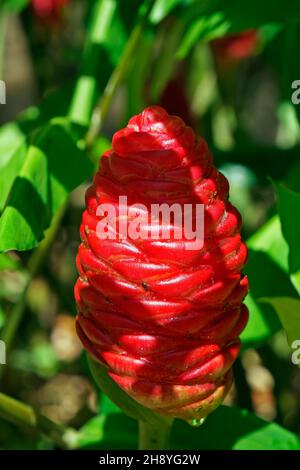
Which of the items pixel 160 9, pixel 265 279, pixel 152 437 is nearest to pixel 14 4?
pixel 160 9

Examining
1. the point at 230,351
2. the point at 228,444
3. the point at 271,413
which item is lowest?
the point at 271,413

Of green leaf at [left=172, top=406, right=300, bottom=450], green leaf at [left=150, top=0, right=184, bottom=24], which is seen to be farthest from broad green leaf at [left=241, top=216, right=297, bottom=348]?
green leaf at [left=150, top=0, right=184, bottom=24]

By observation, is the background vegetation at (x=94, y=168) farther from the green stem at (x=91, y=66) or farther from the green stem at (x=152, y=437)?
the green stem at (x=152, y=437)

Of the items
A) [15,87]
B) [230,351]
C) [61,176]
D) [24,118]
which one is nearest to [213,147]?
[24,118]

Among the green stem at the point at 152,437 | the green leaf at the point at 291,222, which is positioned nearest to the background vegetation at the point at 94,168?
the green leaf at the point at 291,222

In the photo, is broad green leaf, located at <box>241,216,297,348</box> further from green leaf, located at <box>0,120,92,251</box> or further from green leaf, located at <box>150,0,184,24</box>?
green leaf, located at <box>150,0,184,24</box>

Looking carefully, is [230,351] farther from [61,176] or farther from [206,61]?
[206,61]

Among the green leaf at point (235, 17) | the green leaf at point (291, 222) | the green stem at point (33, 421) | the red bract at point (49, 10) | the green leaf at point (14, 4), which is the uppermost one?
the green leaf at point (14, 4)
